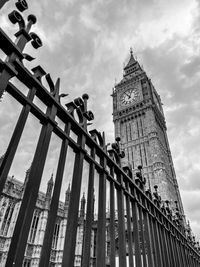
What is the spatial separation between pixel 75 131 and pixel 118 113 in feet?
146

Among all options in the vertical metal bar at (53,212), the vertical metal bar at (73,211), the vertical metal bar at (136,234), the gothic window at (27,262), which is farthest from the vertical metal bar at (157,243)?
the gothic window at (27,262)

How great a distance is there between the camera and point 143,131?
41250mm

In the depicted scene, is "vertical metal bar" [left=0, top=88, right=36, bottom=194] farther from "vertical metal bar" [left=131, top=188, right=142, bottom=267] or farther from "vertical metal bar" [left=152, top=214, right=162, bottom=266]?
"vertical metal bar" [left=152, top=214, right=162, bottom=266]

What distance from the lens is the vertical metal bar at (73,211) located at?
1.34 meters

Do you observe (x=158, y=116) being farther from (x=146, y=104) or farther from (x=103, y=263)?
(x=103, y=263)

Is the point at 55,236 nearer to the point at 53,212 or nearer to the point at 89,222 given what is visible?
the point at 89,222

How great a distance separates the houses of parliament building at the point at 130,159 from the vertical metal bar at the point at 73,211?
20718 mm

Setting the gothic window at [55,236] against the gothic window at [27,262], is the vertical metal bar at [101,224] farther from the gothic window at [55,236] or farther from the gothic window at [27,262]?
the gothic window at [55,236]

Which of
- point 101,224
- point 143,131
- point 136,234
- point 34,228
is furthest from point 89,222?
point 143,131

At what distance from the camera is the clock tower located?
35469 millimetres

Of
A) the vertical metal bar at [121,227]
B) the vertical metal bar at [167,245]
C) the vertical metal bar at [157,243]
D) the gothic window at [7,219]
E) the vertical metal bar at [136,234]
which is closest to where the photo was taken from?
the vertical metal bar at [121,227]

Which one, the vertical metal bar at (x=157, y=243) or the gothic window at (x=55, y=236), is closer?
the vertical metal bar at (x=157, y=243)

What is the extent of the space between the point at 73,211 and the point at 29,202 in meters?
0.41

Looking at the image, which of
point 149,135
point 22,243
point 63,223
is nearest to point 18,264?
point 22,243
